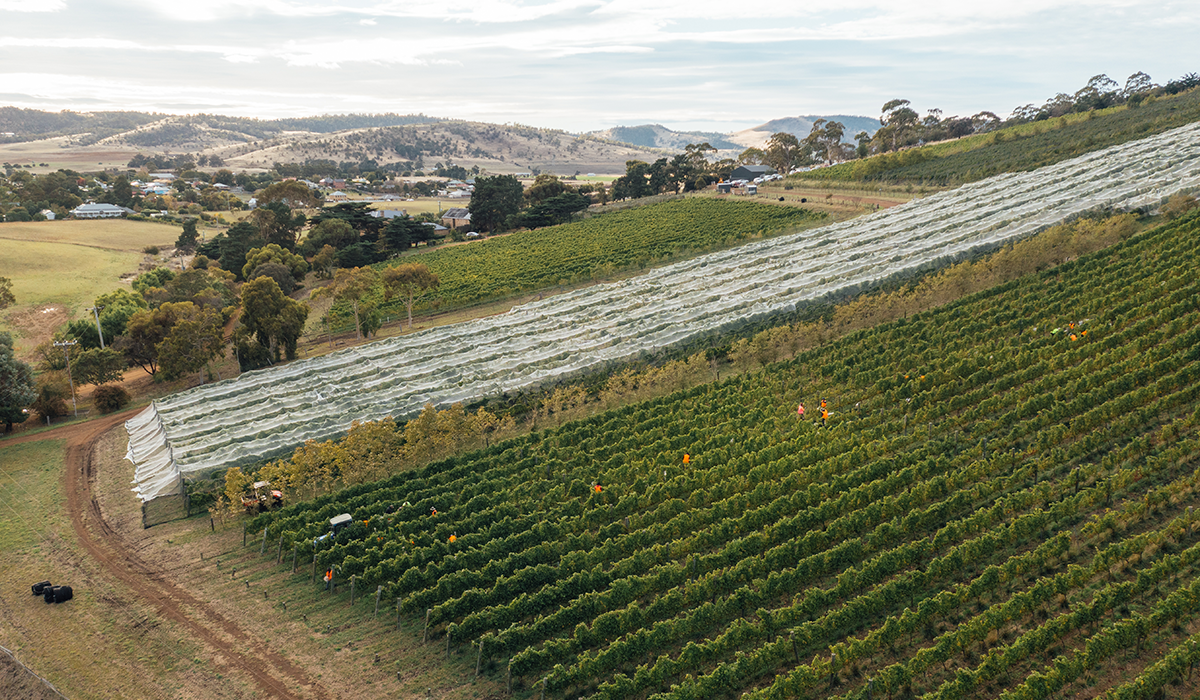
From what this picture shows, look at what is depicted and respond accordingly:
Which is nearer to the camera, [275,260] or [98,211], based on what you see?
[275,260]

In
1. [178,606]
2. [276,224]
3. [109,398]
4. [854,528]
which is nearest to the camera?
[854,528]

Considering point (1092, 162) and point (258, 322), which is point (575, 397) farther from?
point (1092, 162)

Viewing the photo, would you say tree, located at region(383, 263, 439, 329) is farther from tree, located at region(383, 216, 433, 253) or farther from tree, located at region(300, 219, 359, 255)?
tree, located at region(383, 216, 433, 253)

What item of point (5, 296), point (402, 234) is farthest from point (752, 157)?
point (5, 296)

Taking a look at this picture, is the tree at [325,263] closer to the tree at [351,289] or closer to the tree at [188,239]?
the tree at [351,289]

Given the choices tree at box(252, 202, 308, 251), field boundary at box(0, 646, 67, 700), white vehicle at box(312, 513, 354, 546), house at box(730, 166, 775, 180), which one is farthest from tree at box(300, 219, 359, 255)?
house at box(730, 166, 775, 180)

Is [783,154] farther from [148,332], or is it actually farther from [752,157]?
[148,332]
